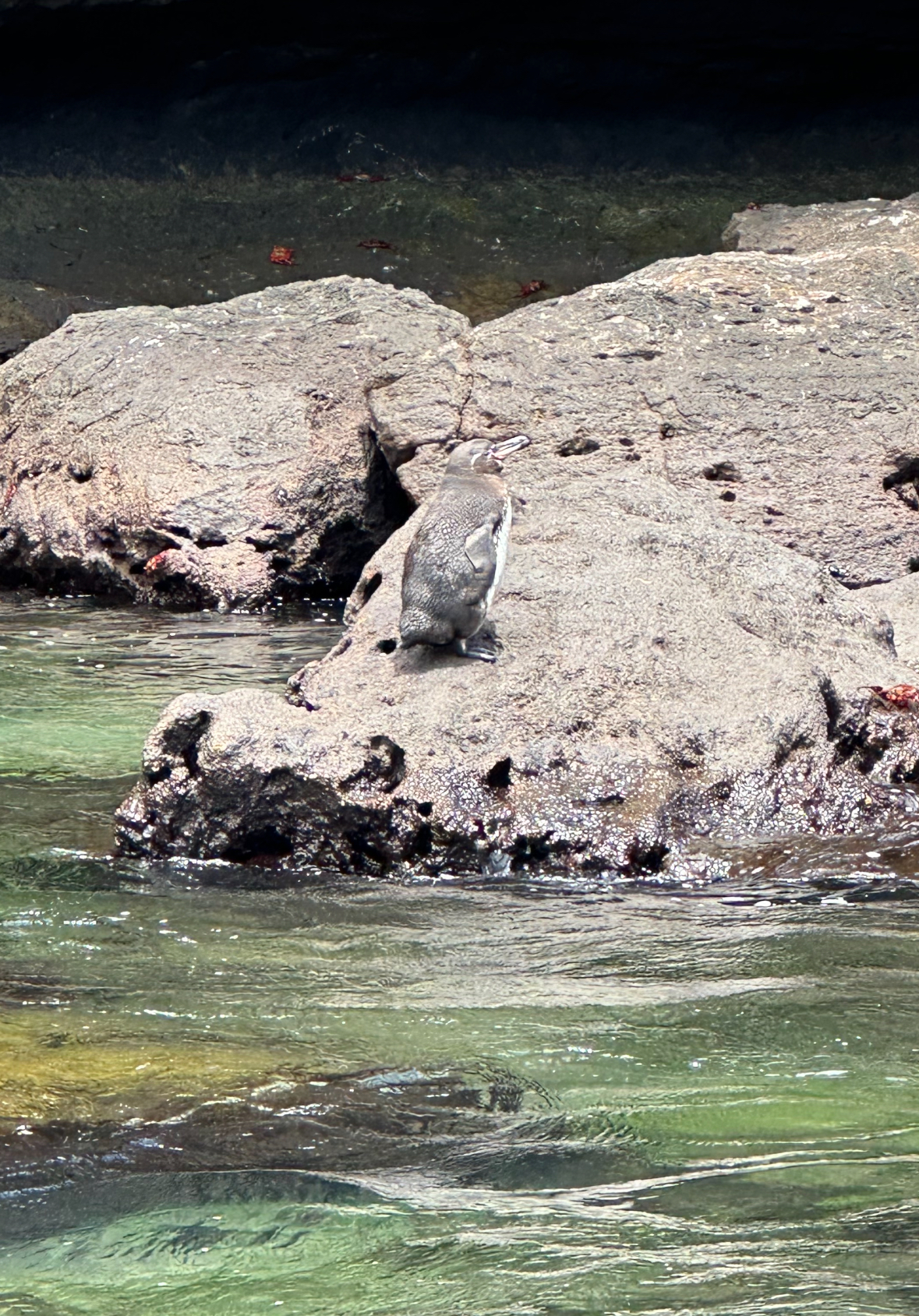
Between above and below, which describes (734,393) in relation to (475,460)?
above

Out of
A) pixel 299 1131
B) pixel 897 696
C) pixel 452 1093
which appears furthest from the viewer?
pixel 897 696

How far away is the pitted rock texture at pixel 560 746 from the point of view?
16.0 feet

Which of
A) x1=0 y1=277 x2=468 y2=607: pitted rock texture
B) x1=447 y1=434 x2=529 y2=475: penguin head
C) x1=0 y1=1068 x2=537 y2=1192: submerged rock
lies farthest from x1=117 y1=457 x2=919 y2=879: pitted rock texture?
x1=0 y1=277 x2=468 y2=607: pitted rock texture

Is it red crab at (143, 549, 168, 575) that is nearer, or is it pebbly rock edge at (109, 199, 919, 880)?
pebbly rock edge at (109, 199, 919, 880)

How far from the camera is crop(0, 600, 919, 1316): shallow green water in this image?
109 inches

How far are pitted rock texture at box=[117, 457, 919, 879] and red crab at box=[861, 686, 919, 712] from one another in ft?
0.17

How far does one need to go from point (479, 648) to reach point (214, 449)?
411 cm

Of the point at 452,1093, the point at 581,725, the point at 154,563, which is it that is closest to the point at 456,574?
the point at 581,725

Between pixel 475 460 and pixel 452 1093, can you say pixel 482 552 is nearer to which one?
pixel 475 460

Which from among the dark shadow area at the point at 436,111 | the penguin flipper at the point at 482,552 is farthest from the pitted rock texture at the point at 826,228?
the penguin flipper at the point at 482,552

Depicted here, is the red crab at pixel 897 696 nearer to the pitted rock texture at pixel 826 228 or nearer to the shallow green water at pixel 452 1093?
the shallow green water at pixel 452 1093

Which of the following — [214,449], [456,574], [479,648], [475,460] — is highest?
[214,449]

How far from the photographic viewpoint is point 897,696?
5309 mm

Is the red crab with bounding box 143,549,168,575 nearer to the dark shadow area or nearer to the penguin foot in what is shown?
the penguin foot
